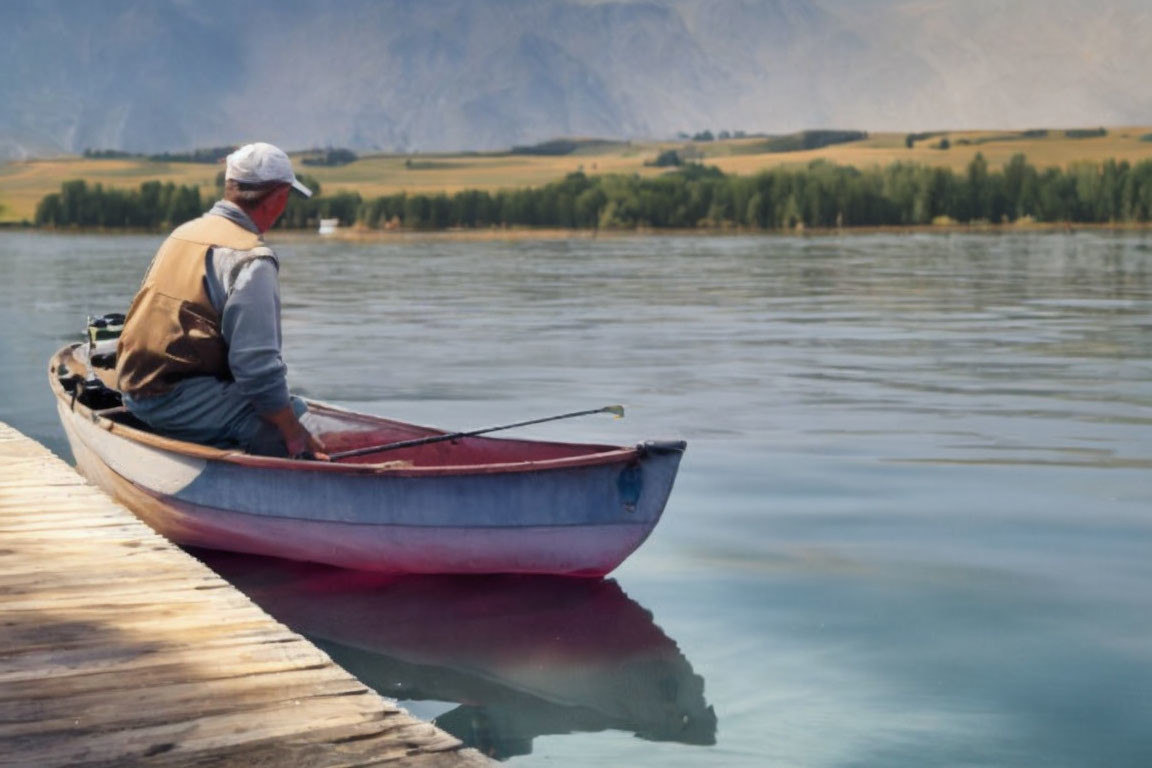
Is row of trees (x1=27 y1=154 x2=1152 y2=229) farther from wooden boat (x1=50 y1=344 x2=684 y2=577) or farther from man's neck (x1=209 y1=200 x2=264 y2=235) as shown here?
man's neck (x1=209 y1=200 x2=264 y2=235)

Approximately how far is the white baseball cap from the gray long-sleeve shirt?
22cm

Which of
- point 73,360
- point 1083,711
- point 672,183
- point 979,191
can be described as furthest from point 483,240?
point 1083,711

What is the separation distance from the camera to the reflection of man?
33.3 ft

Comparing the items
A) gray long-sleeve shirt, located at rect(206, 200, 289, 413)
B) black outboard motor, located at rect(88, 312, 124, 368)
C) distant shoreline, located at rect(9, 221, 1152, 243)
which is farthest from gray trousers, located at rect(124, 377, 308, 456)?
distant shoreline, located at rect(9, 221, 1152, 243)

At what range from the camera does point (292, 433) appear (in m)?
10.7

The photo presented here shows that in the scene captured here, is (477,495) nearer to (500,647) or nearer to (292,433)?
(500,647)

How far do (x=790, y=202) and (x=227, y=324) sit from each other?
339 feet

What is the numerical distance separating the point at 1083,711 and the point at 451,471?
12.6ft

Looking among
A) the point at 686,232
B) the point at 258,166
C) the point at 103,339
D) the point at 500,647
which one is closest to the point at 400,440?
the point at 258,166

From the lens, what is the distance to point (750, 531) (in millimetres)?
12781

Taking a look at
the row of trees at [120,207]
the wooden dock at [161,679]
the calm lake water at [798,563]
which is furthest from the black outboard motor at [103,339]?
the row of trees at [120,207]

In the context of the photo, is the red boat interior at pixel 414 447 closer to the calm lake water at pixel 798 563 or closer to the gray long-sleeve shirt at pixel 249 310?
the calm lake water at pixel 798 563

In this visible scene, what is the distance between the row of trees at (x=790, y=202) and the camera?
11156 cm

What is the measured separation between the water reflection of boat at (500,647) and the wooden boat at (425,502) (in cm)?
17
